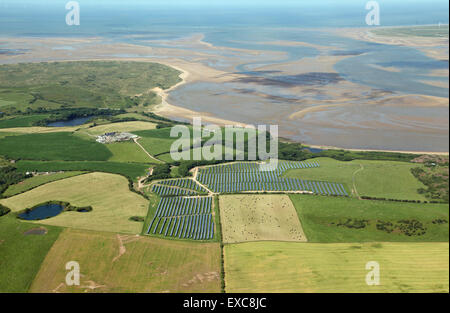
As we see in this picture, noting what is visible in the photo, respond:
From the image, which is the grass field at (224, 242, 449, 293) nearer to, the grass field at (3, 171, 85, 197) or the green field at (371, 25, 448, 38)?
the grass field at (3, 171, 85, 197)

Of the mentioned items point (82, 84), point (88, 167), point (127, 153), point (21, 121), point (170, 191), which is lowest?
point (170, 191)

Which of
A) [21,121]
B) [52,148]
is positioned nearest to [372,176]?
[52,148]

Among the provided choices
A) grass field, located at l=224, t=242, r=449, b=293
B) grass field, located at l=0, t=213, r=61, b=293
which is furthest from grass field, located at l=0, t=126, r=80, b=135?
grass field, located at l=224, t=242, r=449, b=293

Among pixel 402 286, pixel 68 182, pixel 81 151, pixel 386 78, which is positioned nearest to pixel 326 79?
pixel 386 78

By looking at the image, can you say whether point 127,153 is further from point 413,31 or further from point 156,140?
point 413,31

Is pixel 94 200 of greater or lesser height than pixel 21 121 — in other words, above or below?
below
